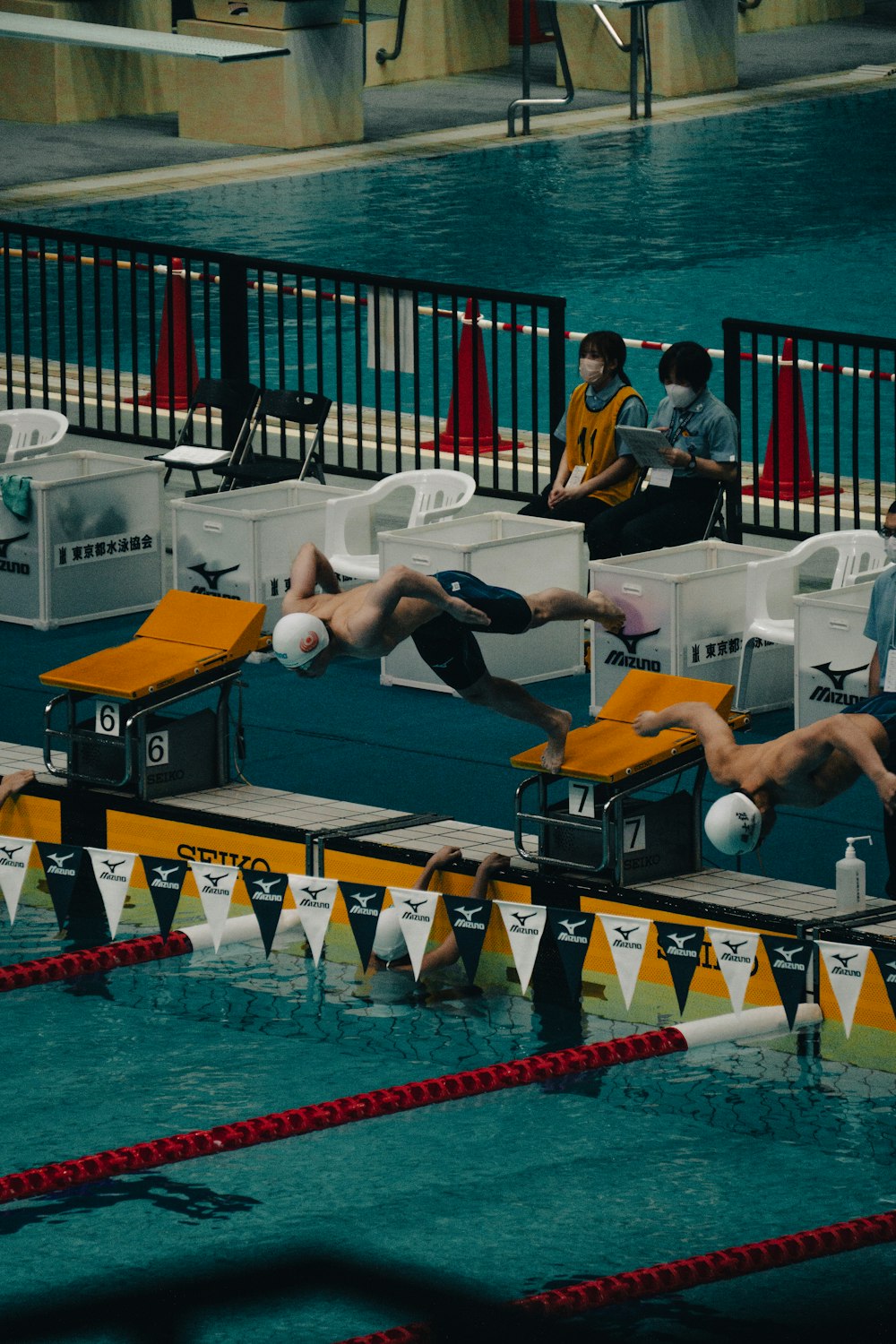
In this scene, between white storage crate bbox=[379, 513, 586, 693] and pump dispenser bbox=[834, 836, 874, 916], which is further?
white storage crate bbox=[379, 513, 586, 693]

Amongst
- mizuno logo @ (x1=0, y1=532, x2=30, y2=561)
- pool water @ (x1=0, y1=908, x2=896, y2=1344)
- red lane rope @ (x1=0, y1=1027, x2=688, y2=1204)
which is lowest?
pool water @ (x1=0, y1=908, x2=896, y2=1344)

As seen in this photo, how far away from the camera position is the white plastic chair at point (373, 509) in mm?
11492

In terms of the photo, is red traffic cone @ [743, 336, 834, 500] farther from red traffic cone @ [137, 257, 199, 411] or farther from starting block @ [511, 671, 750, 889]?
starting block @ [511, 671, 750, 889]

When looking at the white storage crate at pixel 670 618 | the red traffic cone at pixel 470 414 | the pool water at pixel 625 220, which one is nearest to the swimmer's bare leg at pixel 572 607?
the white storage crate at pixel 670 618

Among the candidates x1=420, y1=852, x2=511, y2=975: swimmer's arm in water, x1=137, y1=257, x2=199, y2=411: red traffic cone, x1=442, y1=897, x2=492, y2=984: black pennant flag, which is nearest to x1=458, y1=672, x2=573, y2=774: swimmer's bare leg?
x1=420, y1=852, x2=511, y2=975: swimmer's arm in water

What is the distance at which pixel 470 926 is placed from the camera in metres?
8.16

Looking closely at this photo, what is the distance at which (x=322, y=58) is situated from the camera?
24.8 meters

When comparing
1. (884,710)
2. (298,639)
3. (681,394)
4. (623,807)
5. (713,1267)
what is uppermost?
(681,394)

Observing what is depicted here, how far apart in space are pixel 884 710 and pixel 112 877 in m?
2.55

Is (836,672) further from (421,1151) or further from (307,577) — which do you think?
(421,1151)

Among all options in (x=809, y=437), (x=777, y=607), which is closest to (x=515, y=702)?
(x=777, y=607)

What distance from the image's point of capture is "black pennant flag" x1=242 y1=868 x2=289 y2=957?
27.1 feet

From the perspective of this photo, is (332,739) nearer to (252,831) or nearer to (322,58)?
(252,831)

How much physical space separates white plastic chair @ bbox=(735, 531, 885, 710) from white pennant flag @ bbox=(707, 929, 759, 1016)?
2948mm
